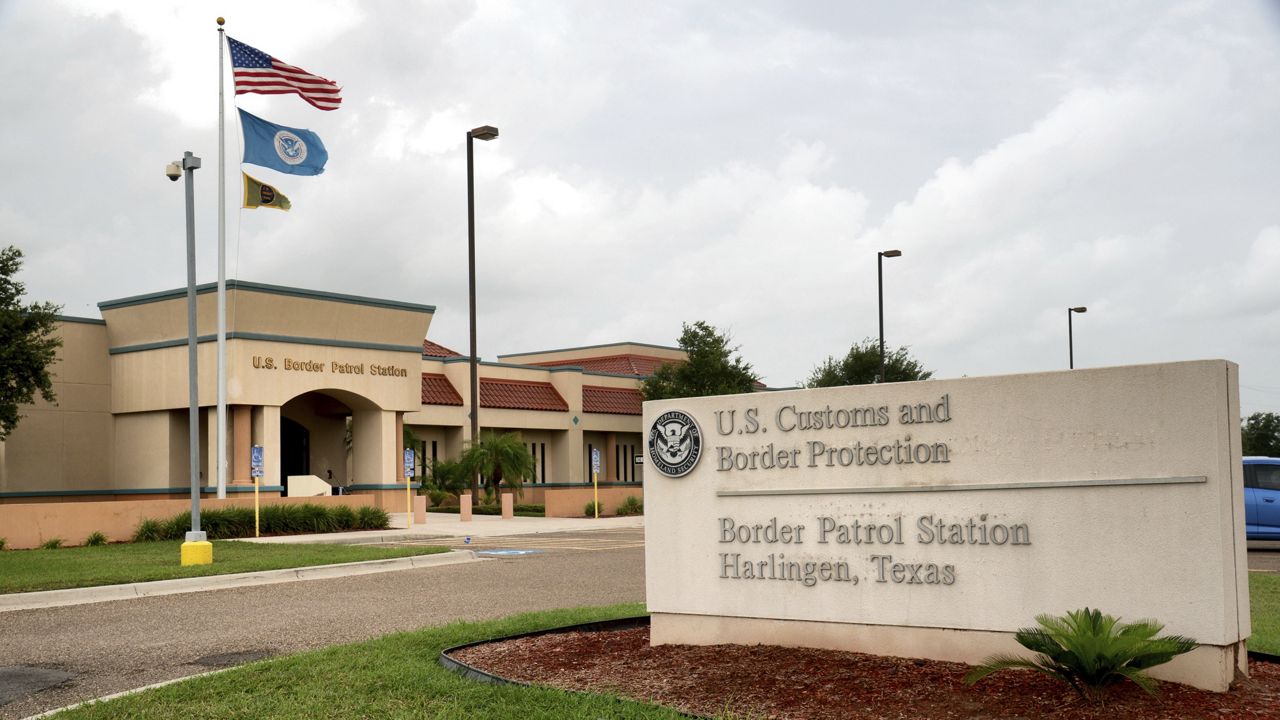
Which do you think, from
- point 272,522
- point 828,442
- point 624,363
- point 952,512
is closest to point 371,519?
point 272,522

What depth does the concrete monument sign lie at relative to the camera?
6996 mm

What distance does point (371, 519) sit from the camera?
103ft

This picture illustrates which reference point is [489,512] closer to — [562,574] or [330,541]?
[330,541]

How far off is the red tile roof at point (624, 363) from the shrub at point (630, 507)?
15023mm

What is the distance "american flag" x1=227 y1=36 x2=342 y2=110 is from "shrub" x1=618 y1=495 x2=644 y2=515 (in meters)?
17.1

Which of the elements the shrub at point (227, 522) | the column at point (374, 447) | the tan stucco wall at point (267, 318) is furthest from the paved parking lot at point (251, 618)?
the column at point (374, 447)

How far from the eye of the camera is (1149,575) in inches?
278

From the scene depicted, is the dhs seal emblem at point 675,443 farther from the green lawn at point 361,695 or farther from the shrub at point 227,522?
the shrub at point 227,522

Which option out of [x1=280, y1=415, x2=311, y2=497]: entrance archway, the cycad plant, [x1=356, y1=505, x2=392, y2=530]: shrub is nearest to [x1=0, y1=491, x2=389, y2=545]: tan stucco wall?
[x1=356, y1=505, x2=392, y2=530]: shrub

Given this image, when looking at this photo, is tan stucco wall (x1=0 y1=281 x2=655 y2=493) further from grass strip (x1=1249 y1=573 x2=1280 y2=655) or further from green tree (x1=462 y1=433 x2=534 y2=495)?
grass strip (x1=1249 y1=573 x2=1280 y2=655)

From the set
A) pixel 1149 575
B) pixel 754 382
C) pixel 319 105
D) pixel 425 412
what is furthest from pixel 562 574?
pixel 754 382

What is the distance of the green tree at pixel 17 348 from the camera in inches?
1209

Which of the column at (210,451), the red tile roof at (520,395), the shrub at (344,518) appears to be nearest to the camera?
the shrub at (344,518)

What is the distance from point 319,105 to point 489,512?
53.4 ft
